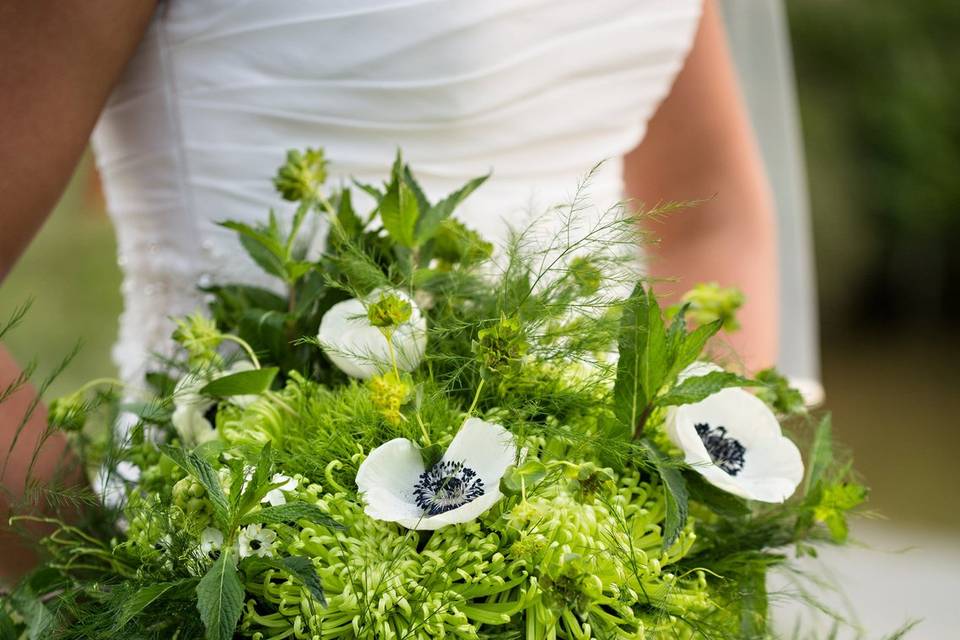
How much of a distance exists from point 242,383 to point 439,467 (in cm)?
18

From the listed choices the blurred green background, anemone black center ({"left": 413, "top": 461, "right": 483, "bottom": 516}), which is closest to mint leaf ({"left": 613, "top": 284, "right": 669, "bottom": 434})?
anemone black center ({"left": 413, "top": 461, "right": 483, "bottom": 516})

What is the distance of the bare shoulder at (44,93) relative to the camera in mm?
893

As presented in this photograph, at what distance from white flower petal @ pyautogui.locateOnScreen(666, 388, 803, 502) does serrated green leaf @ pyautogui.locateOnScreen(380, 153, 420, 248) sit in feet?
0.85

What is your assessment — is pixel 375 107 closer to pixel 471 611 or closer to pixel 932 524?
pixel 471 611

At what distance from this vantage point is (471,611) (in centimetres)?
61

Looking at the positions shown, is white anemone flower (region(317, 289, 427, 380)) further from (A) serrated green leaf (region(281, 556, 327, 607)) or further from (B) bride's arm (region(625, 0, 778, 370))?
(B) bride's arm (region(625, 0, 778, 370))

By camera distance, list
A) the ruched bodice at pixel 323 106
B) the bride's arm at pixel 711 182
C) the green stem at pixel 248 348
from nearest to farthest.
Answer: the green stem at pixel 248 348
the ruched bodice at pixel 323 106
the bride's arm at pixel 711 182

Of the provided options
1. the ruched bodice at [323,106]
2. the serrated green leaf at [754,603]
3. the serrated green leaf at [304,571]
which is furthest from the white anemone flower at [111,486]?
the serrated green leaf at [754,603]

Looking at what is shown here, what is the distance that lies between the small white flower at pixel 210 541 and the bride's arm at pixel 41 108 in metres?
0.29

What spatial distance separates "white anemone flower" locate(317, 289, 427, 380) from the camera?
0.71 m

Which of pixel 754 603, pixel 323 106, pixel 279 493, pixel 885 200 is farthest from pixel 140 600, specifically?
pixel 885 200

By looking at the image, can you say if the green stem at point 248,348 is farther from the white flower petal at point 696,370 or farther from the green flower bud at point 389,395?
the white flower petal at point 696,370

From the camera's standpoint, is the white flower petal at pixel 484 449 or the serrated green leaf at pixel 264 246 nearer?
the white flower petal at pixel 484 449

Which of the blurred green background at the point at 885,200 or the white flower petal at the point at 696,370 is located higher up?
the white flower petal at the point at 696,370
